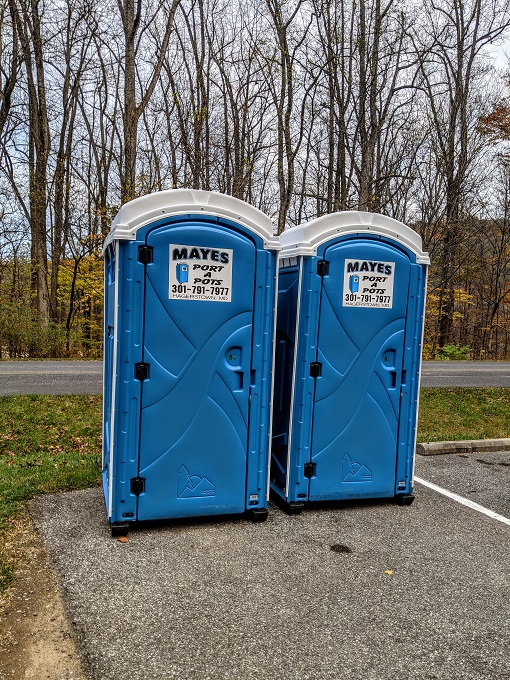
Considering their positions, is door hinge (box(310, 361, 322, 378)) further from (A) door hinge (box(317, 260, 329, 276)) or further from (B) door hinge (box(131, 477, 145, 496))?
(B) door hinge (box(131, 477, 145, 496))

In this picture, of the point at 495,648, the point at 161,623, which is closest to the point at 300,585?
the point at 161,623

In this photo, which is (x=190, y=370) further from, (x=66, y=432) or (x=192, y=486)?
(x=66, y=432)

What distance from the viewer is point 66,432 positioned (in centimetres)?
784

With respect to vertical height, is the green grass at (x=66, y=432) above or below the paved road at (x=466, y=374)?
below

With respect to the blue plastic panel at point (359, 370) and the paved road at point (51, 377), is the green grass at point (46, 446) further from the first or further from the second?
the blue plastic panel at point (359, 370)

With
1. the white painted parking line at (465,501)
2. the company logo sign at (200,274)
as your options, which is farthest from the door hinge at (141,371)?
the white painted parking line at (465,501)

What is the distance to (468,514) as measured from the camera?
15.5 feet

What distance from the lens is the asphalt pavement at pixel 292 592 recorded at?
2.67 m

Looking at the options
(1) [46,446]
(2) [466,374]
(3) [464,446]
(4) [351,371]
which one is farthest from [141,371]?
(2) [466,374]

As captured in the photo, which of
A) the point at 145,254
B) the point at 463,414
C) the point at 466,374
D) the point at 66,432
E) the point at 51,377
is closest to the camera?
the point at 145,254

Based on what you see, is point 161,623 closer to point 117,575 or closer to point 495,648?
point 117,575

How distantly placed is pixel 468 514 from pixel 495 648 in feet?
6.51

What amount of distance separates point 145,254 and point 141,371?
32.1 inches

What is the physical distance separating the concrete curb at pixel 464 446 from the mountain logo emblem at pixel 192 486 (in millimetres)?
3402
